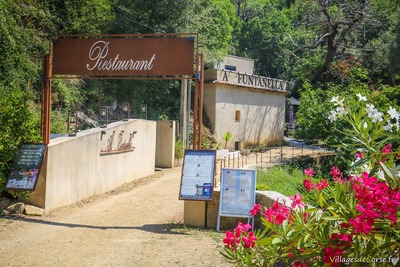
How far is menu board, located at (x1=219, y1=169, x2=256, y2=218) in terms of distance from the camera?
9219 millimetres

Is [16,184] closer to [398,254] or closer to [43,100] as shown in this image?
[43,100]

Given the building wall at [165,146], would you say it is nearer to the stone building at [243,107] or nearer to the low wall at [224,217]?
the stone building at [243,107]

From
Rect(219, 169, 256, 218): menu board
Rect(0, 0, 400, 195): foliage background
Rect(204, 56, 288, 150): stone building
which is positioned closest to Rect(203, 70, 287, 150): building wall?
Rect(204, 56, 288, 150): stone building

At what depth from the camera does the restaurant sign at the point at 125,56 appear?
34.5ft

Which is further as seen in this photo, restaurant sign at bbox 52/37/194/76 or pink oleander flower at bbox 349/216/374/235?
restaurant sign at bbox 52/37/194/76

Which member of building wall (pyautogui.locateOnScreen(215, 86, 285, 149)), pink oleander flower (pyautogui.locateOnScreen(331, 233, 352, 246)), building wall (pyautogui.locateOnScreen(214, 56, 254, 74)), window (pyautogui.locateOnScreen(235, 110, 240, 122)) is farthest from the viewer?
building wall (pyautogui.locateOnScreen(214, 56, 254, 74))

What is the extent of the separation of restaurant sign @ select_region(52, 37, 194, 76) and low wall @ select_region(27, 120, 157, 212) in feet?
6.44

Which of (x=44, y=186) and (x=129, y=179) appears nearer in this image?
(x=44, y=186)

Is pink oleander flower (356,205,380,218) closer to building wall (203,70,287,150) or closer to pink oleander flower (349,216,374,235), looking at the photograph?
pink oleander flower (349,216,374,235)

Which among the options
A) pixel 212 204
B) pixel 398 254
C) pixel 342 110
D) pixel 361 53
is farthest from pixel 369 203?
pixel 361 53

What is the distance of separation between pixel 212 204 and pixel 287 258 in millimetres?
5471

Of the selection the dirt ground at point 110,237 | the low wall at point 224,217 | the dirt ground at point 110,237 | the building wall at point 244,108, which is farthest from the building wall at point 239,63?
the low wall at point 224,217

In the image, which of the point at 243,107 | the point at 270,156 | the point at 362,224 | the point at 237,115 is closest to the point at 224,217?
the point at 362,224

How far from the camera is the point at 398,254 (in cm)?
376
